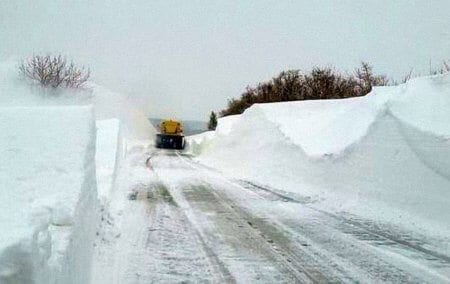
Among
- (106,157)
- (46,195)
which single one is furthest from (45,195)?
(106,157)

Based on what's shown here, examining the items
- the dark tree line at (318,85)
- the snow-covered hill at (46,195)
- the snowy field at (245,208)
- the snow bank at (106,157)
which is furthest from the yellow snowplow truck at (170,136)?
the snow-covered hill at (46,195)

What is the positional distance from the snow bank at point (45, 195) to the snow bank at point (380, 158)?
6176 millimetres

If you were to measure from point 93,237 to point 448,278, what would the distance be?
4.31 meters

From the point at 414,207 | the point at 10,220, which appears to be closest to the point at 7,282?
the point at 10,220

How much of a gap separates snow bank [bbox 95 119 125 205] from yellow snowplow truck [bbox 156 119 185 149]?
61.6 ft

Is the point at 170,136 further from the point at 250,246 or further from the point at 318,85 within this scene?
the point at 250,246

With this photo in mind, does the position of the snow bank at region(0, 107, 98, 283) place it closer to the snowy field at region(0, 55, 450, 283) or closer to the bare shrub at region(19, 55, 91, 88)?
the snowy field at region(0, 55, 450, 283)

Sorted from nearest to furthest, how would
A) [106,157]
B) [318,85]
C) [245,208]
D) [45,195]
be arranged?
[45,195] < [245,208] < [106,157] < [318,85]

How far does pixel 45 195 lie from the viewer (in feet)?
15.2

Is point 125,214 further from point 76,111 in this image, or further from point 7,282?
point 7,282

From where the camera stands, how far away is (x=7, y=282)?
2.68 m

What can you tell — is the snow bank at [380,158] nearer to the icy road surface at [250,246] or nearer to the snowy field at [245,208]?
the snowy field at [245,208]

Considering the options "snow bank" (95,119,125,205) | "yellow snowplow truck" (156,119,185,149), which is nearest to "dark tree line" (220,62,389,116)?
"yellow snowplow truck" (156,119,185,149)

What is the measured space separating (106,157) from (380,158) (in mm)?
8361
